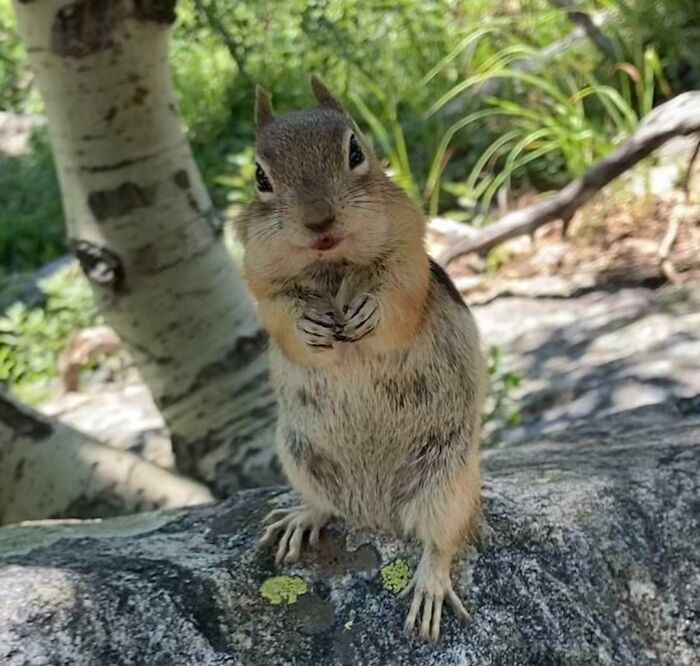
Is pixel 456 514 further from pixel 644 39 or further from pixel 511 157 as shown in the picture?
pixel 644 39

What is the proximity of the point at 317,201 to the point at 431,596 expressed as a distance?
69 cm

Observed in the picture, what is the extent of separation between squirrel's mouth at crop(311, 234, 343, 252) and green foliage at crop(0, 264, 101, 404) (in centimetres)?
381

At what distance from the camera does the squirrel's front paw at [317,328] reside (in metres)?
1.64

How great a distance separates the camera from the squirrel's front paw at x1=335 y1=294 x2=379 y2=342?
64.4 inches

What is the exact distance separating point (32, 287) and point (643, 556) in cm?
514

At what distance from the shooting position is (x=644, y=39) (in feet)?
18.9

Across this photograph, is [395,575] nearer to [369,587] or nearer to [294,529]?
[369,587]

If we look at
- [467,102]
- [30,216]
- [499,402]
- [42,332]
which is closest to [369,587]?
[499,402]

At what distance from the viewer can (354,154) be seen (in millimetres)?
1718

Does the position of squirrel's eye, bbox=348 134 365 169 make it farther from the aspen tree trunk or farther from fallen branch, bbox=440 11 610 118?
fallen branch, bbox=440 11 610 118

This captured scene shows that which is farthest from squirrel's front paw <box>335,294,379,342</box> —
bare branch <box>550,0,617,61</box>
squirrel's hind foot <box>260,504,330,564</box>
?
bare branch <box>550,0,617,61</box>

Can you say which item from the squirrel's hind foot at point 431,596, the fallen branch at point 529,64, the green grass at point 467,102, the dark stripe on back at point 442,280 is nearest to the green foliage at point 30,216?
the green grass at point 467,102

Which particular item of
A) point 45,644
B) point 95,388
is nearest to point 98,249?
point 45,644

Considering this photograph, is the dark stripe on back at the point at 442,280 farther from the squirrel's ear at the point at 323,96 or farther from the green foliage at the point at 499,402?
the green foliage at the point at 499,402
